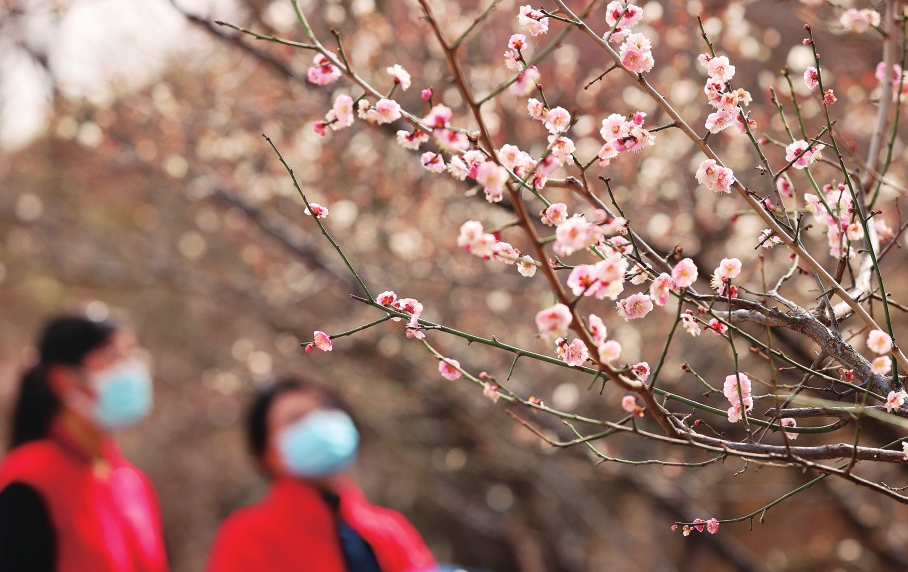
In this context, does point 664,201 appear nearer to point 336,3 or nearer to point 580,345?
point 336,3

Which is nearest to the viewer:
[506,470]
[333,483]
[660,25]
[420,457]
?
[333,483]

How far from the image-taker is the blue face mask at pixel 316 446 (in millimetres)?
3734

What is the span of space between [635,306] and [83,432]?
3246 mm

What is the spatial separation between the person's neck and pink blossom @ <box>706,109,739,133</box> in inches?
132

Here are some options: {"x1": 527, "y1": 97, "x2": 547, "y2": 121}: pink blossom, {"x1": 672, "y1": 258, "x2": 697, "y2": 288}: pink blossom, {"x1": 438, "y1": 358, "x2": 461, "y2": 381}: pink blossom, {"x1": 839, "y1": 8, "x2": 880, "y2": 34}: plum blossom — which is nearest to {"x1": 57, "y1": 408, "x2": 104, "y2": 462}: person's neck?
{"x1": 438, "y1": 358, "x2": 461, "y2": 381}: pink blossom

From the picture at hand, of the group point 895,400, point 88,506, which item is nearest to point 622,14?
point 895,400

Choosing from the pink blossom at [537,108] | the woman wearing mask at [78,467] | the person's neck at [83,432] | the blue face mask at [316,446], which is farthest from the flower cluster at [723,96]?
the person's neck at [83,432]

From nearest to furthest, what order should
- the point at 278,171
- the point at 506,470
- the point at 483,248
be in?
the point at 483,248 < the point at 278,171 < the point at 506,470

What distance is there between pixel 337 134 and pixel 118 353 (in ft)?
6.28

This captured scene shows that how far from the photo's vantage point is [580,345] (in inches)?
56.2

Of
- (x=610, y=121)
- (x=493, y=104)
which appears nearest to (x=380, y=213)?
(x=493, y=104)

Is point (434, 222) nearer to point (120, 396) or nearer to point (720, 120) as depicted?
point (120, 396)

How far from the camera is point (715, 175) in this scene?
60.9 inches

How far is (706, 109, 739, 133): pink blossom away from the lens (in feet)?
5.16
